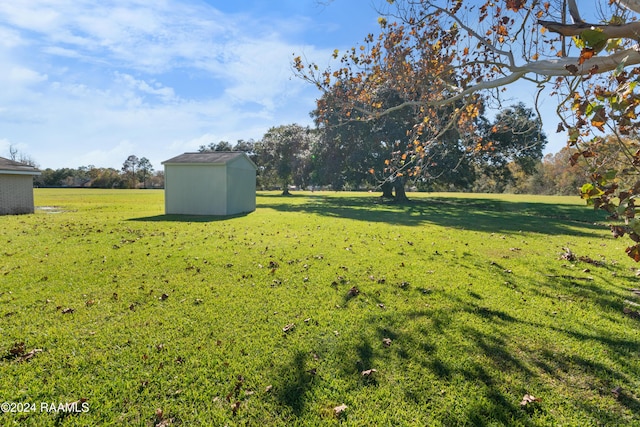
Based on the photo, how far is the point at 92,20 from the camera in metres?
8.15

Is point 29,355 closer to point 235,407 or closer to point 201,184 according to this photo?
point 235,407

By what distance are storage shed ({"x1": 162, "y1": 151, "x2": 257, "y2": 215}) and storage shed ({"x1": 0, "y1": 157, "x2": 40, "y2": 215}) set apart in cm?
658

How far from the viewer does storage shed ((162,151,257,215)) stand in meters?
16.5

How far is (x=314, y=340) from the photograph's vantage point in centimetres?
354

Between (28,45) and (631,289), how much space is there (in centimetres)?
1504

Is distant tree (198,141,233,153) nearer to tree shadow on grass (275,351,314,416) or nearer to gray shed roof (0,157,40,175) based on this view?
gray shed roof (0,157,40,175)

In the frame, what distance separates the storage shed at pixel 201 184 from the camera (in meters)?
16.5

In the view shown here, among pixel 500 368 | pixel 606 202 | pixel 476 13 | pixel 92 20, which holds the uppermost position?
pixel 92 20

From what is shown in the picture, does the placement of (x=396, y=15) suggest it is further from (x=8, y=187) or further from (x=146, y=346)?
(x=8, y=187)

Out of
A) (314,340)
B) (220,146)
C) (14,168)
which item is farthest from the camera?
(220,146)

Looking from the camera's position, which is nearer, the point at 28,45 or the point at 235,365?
the point at 235,365

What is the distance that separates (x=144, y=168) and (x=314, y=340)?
289 ft

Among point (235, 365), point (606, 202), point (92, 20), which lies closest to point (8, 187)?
point (92, 20)

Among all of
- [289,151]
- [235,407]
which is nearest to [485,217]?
[235,407]
